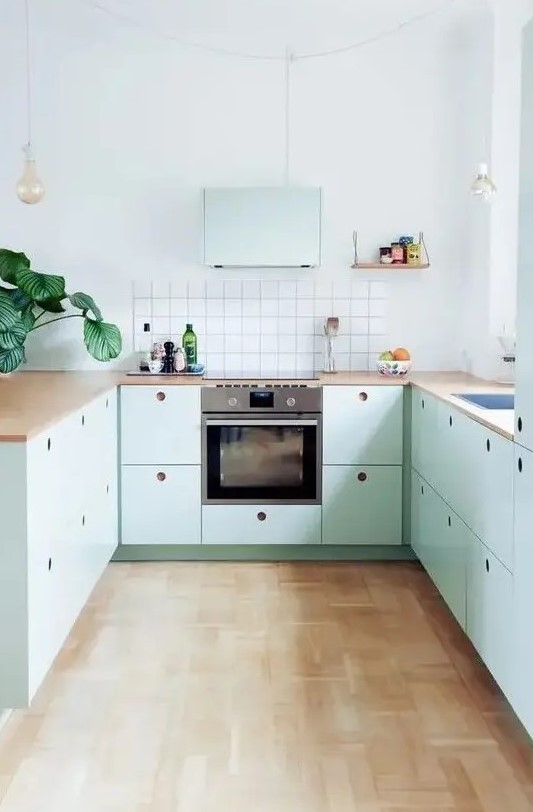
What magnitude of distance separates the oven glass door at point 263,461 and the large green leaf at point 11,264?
1210mm

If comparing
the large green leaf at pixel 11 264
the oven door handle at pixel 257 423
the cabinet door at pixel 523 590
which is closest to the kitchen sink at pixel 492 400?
the oven door handle at pixel 257 423

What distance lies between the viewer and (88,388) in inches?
142

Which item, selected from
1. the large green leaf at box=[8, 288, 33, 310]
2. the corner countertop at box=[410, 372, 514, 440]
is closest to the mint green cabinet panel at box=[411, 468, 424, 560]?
the corner countertop at box=[410, 372, 514, 440]

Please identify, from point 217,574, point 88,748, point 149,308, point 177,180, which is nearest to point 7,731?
point 88,748

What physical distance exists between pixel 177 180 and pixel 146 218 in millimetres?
258

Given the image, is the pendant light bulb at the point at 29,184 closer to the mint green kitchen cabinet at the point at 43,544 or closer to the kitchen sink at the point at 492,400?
the mint green kitchen cabinet at the point at 43,544

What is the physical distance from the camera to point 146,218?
4512 mm

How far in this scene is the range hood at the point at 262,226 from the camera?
4.14 m

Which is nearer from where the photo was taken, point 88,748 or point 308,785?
point 308,785

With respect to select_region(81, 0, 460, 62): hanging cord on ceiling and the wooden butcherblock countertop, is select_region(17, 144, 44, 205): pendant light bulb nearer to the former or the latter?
the wooden butcherblock countertop

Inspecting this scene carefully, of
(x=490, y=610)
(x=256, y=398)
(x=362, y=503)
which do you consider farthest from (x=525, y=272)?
(x=362, y=503)

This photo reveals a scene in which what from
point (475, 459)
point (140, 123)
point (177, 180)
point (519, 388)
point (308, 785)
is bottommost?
point (308, 785)

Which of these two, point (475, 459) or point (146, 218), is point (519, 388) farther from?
point (146, 218)

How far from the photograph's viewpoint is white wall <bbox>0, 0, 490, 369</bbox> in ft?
14.6
